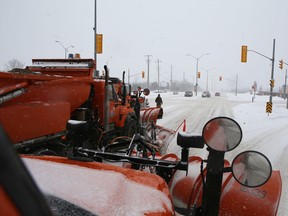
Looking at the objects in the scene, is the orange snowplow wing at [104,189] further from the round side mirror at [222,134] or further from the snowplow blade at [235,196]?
the snowplow blade at [235,196]

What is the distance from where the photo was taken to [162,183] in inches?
81.0

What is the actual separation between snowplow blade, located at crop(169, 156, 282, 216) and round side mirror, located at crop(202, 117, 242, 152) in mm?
646

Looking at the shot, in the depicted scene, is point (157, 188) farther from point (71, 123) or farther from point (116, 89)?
point (116, 89)

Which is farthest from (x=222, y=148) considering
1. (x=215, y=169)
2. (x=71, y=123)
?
(x=71, y=123)

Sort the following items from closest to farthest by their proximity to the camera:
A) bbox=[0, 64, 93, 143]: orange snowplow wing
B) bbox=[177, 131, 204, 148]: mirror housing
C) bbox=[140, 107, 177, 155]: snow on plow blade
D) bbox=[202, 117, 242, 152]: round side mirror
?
bbox=[202, 117, 242, 152]: round side mirror
bbox=[177, 131, 204, 148]: mirror housing
bbox=[0, 64, 93, 143]: orange snowplow wing
bbox=[140, 107, 177, 155]: snow on plow blade

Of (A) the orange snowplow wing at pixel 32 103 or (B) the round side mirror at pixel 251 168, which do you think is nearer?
(B) the round side mirror at pixel 251 168

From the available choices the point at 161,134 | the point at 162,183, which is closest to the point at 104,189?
the point at 162,183

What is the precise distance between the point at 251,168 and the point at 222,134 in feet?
1.00

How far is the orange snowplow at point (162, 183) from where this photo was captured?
1452 millimetres

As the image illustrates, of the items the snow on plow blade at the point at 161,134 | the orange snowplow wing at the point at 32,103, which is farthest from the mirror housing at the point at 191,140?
the snow on plow blade at the point at 161,134

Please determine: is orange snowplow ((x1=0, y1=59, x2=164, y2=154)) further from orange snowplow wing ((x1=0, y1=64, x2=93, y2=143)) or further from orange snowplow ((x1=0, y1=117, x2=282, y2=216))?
orange snowplow ((x1=0, y1=117, x2=282, y2=216))

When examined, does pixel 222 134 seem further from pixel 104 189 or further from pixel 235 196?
pixel 104 189

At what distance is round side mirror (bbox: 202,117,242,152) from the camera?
2064 mm

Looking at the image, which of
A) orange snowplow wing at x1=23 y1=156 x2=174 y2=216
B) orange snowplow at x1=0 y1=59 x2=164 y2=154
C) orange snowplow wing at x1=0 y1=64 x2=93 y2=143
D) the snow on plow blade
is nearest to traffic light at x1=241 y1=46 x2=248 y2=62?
the snow on plow blade
